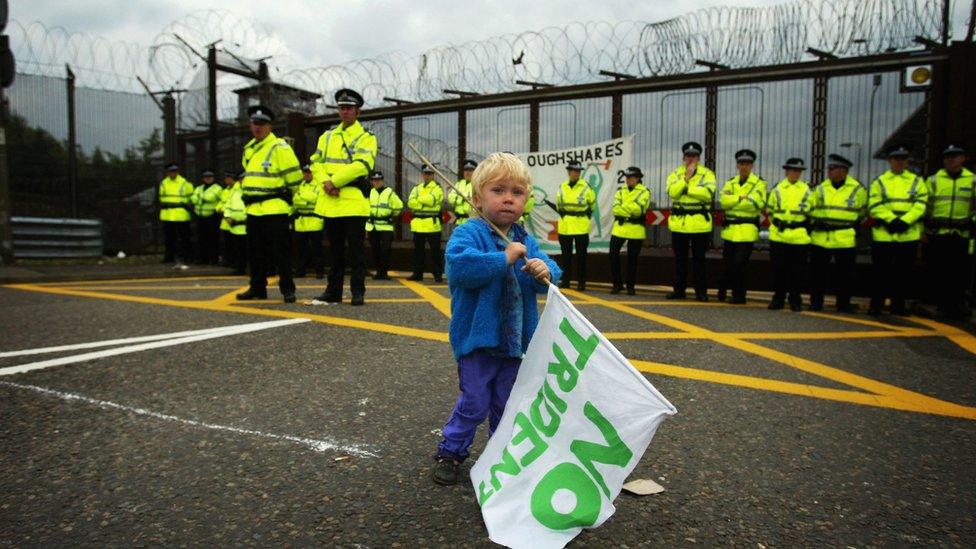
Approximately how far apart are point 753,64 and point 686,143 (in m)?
1.42

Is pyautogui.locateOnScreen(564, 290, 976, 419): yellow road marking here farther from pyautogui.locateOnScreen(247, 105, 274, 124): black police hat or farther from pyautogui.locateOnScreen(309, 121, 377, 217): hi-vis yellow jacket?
pyautogui.locateOnScreen(247, 105, 274, 124): black police hat

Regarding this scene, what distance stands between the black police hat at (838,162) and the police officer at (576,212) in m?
3.30

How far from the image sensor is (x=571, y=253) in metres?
10.7

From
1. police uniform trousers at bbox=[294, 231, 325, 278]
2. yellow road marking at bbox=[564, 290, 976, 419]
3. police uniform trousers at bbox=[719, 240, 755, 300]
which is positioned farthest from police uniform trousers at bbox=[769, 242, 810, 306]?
police uniform trousers at bbox=[294, 231, 325, 278]

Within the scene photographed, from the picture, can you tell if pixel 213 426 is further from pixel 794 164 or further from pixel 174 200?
pixel 174 200

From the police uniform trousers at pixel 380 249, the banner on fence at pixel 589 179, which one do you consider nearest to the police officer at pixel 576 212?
the banner on fence at pixel 589 179

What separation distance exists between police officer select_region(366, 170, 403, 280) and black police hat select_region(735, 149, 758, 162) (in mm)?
5797

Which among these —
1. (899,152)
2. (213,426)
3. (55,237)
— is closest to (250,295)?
(213,426)

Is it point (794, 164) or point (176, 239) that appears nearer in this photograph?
point (794, 164)

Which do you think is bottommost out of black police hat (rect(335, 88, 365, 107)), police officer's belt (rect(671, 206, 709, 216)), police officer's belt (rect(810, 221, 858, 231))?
police officer's belt (rect(810, 221, 858, 231))

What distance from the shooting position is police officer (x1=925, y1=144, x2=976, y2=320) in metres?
7.47

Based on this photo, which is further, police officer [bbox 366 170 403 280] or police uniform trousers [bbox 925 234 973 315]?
police officer [bbox 366 170 403 280]

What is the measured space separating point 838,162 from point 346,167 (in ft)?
18.6

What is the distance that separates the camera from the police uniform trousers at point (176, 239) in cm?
1432
